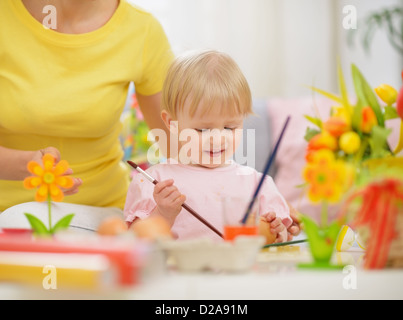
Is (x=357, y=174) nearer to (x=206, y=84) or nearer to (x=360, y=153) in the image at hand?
(x=360, y=153)

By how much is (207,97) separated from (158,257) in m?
0.53

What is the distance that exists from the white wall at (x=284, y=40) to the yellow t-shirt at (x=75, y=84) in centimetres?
190

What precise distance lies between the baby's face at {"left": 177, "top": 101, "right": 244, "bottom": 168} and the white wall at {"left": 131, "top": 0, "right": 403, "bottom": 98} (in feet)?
7.12

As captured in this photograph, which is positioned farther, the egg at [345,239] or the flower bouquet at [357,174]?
the egg at [345,239]

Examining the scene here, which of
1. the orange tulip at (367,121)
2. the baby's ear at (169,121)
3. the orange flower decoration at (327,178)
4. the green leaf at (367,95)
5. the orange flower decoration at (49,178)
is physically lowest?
the orange flower decoration at (327,178)

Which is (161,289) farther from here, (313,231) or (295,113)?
(295,113)

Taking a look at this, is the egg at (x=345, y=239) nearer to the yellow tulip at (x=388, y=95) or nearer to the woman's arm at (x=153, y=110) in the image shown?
the yellow tulip at (x=388, y=95)

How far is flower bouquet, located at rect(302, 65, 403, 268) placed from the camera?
66cm

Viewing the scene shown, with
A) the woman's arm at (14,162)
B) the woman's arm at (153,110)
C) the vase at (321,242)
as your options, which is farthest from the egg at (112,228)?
the woman's arm at (153,110)

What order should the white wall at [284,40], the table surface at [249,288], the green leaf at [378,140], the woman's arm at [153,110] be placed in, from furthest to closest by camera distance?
the white wall at [284,40] → the woman's arm at [153,110] → the green leaf at [378,140] → the table surface at [249,288]

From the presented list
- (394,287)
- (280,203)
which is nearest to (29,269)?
(394,287)

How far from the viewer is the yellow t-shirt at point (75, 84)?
1.29 meters

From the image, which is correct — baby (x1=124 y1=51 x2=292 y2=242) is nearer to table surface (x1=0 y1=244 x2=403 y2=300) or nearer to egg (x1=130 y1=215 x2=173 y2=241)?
egg (x1=130 y1=215 x2=173 y2=241)
